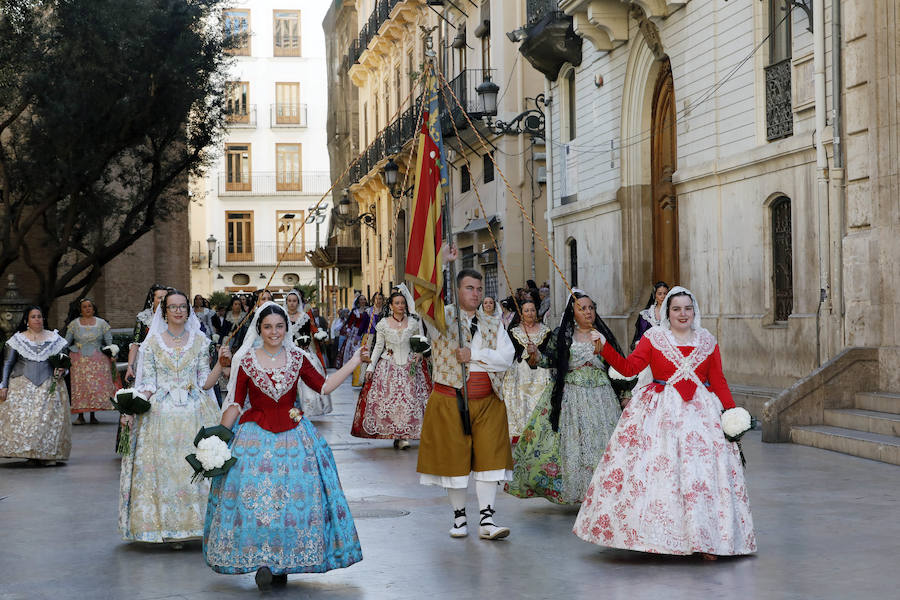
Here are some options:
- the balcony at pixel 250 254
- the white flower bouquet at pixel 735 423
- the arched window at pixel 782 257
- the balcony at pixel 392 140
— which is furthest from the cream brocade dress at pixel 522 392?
the balcony at pixel 250 254

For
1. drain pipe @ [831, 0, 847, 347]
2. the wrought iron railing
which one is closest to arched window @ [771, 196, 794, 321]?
the wrought iron railing

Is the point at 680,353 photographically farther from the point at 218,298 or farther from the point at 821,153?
the point at 218,298

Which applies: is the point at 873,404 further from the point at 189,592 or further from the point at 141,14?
the point at 141,14

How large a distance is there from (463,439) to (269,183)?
63.6 metres

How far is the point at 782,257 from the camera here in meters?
16.8

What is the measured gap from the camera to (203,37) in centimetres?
2447

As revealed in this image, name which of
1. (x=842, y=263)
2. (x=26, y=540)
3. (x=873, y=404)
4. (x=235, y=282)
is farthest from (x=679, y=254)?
(x=235, y=282)

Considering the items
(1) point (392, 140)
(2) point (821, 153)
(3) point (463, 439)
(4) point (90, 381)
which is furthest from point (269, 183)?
(3) point (463, 439)

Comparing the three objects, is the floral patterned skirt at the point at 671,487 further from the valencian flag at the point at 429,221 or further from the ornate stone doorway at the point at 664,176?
the ornate stone doorway at the point at 664,176

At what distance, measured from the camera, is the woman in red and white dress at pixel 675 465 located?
7309mm

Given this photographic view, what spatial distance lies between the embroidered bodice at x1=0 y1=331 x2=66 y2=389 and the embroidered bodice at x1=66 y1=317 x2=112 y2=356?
4.23 m

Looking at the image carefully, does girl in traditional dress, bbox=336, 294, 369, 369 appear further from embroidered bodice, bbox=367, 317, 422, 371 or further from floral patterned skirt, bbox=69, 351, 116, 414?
embroidered bodice, bbox=367, 317, 422, 371

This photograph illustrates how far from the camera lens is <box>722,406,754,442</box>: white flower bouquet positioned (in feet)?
24.2

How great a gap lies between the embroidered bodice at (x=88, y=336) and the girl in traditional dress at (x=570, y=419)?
10.0m
